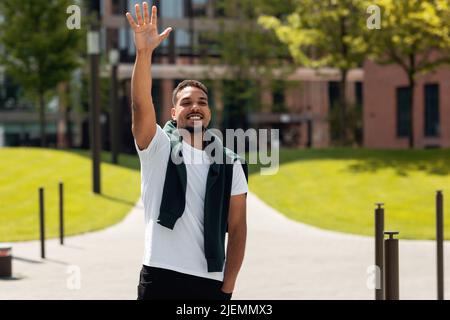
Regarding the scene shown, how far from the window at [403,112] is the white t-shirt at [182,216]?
4431cm

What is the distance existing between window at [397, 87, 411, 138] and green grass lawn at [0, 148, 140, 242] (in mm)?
23261

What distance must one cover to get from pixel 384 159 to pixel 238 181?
22896mm

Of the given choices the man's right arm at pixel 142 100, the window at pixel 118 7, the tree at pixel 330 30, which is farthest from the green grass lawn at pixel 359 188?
the window at pixel 118 7

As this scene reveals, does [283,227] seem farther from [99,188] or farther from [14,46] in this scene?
[14,46]

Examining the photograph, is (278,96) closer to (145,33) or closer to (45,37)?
(45,37)

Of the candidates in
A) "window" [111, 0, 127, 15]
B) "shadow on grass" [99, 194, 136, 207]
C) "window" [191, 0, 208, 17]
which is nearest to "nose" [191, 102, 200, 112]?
"shadow on grass" [99, 194, 136, 207]

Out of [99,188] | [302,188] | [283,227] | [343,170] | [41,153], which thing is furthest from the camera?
[41,153]

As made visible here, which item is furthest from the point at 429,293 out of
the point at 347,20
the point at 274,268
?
the point at 347,20

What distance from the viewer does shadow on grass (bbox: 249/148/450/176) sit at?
2370 centimetres

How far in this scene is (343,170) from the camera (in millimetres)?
23844

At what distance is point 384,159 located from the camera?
2609cm

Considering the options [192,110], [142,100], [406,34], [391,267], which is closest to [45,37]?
[406,34]

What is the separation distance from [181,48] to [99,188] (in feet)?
131

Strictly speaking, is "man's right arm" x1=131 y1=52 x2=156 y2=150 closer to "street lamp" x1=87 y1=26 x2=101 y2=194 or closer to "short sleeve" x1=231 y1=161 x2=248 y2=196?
"short sleeve" x1=231 y1=161 x2=248 y2=196
